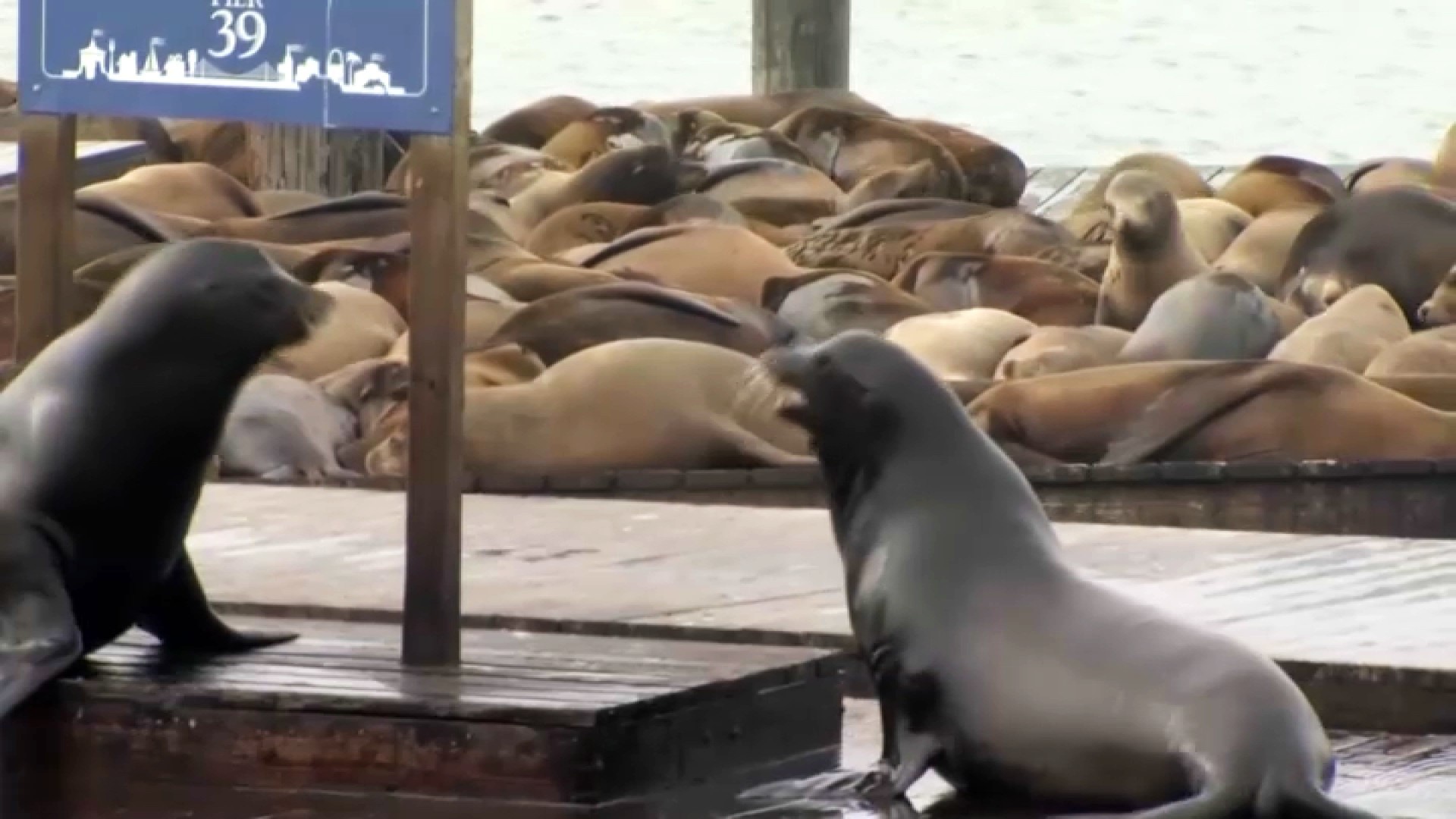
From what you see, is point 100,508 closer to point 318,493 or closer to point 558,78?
point 318,493

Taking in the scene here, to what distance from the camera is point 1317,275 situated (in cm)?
1339

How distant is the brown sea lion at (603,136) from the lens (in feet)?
56.7

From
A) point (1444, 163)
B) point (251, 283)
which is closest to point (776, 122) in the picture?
point (1444, 163)

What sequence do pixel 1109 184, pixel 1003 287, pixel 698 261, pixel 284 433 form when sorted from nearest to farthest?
pixel 284 433 < pixel 698 261 < pixel 1003 287 < pixel 1109 184

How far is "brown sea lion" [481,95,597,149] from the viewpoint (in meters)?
18.3

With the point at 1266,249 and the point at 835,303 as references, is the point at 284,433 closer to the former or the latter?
the point at 835,303

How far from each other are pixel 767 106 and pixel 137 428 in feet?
45.0

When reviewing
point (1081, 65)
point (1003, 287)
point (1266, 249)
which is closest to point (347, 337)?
point (1003, 287)

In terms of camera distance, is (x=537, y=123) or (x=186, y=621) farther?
(x=537, y=123)

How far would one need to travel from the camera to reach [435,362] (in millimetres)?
4836

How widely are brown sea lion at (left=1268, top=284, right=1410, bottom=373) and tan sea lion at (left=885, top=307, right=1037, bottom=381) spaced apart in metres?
0.90

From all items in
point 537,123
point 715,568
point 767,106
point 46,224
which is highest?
point 46,224

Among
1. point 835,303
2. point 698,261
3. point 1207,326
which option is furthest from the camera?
point 698,261

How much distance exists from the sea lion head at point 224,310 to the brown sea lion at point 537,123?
1333 cm
